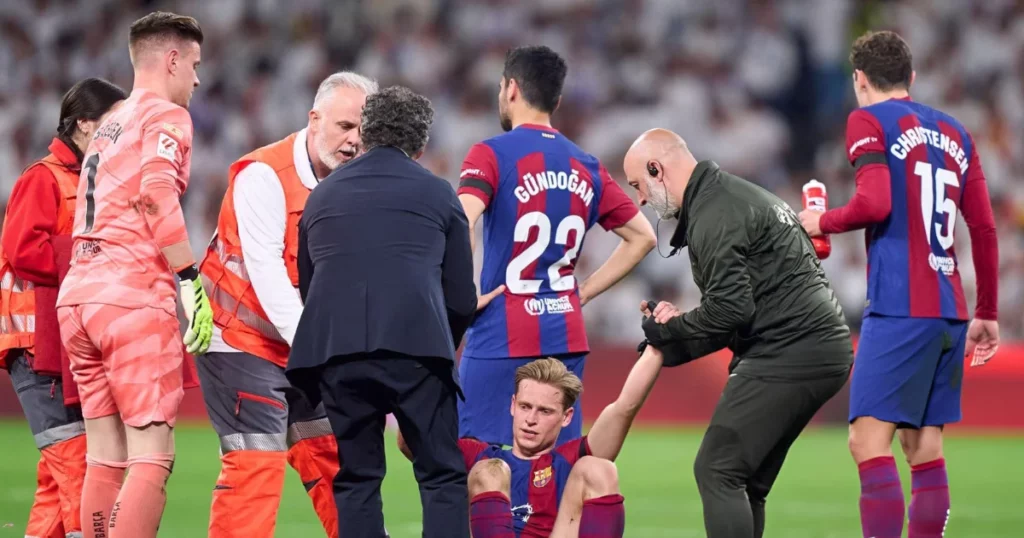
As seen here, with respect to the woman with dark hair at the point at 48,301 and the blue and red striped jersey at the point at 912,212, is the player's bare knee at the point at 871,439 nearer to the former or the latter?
A: the blue and red striped jersey at the point at 912,212

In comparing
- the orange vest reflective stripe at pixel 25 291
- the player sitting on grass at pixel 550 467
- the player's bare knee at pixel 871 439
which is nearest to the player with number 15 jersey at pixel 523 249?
the player sitting on grass at pixel 550 467

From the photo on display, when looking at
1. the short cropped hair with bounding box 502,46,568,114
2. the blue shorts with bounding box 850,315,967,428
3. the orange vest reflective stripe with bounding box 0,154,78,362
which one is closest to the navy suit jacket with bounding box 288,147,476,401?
the short cropped hair with bounding box 502,46,568,114

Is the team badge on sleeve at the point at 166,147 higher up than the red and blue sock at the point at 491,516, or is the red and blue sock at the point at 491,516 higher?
the team badge on sleeve at the point at 166,147

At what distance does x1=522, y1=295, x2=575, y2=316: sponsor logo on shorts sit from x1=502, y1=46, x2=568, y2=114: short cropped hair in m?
0.97

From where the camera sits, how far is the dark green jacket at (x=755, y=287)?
5.42 m

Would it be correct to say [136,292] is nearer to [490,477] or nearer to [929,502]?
[490,477]

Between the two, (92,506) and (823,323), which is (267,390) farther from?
(823,323)

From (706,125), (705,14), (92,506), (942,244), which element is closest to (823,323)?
(942,244)

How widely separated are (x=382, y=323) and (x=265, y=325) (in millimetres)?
1072

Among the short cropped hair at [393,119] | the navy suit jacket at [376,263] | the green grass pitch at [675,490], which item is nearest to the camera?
the navy suit jacket at [376,263]

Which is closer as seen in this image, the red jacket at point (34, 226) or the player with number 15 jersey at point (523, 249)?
the red jacket at point (34, 226)

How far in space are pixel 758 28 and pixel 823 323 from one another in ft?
39.5

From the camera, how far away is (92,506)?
5.50 meters

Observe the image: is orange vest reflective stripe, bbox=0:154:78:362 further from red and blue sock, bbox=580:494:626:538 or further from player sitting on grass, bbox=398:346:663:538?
red and blue sock, bbox=580:494:626:538
